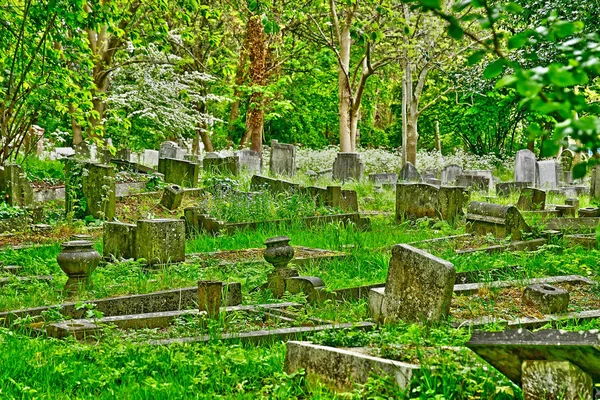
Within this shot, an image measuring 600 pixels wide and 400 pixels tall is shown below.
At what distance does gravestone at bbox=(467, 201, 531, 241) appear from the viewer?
38.3 feet

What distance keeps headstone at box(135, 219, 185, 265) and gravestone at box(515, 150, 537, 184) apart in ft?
51.1

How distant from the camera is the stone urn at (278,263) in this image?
854cm

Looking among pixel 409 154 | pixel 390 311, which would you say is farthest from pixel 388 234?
pixel 409 154

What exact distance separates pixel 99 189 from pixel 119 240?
4230 mm

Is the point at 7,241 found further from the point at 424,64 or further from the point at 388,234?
the point at 424,64

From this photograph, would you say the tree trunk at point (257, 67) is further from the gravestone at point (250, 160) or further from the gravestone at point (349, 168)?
the gravestone at point (349, 168)

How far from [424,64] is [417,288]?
22.6 m

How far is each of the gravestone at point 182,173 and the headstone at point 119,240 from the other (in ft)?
27.2

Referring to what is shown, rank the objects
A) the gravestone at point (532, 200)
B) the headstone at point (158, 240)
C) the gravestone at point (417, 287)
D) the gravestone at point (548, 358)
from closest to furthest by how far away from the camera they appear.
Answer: the gravestone at point (548, 358), the gravestone at point (417, 287), the headstone at point (158, 240), the gravestone at point (532, 200)

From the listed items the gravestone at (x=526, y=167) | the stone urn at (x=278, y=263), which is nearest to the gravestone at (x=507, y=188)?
the gravestone at (x=526, y=167)

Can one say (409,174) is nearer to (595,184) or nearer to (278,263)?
(595,184)

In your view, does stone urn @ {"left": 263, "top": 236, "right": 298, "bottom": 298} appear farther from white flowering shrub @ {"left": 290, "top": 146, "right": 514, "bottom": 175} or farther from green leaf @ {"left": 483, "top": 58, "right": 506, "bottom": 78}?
white flowering shrub @ {"left": 290, "top": 146, "right": 514, "bottom": 175}

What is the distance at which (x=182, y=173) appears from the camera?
18781 mm

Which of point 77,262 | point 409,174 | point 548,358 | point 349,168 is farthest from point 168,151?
point 548,358
